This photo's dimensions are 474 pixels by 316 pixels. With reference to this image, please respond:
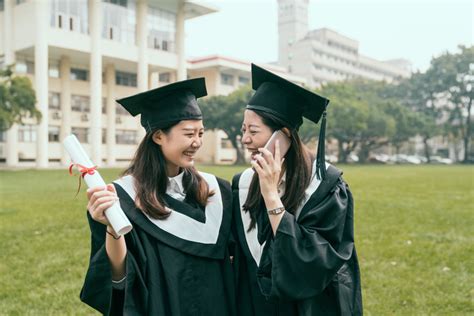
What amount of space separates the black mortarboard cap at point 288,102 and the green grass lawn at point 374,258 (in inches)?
101

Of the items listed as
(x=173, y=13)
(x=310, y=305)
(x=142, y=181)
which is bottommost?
(x=310, y=305)

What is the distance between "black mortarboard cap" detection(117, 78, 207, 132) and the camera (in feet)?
8.14

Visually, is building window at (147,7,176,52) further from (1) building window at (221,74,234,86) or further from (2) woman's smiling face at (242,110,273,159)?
(2) woman's smiling face at (242,110,273,159)

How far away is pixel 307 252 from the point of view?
2.05m

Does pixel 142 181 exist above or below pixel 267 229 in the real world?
above

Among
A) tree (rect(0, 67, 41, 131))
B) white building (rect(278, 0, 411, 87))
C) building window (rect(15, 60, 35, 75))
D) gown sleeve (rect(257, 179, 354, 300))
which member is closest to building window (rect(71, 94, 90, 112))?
building window (rect(15, 60, 35, 75))

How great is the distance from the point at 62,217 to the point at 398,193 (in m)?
9.75

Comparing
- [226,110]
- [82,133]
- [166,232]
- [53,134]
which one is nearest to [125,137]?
[82,133]

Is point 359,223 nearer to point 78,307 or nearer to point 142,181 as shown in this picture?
point 78,307

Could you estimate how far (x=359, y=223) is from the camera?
28.7ft

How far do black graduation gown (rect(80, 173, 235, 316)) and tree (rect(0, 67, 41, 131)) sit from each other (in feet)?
75.6

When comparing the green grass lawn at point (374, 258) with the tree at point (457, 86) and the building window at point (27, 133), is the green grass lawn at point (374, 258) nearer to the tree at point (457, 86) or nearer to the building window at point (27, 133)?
the building window at point (27, 133)

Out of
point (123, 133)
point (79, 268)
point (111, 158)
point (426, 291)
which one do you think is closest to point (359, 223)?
point (426, 291)

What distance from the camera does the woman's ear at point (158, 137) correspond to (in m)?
2.48
